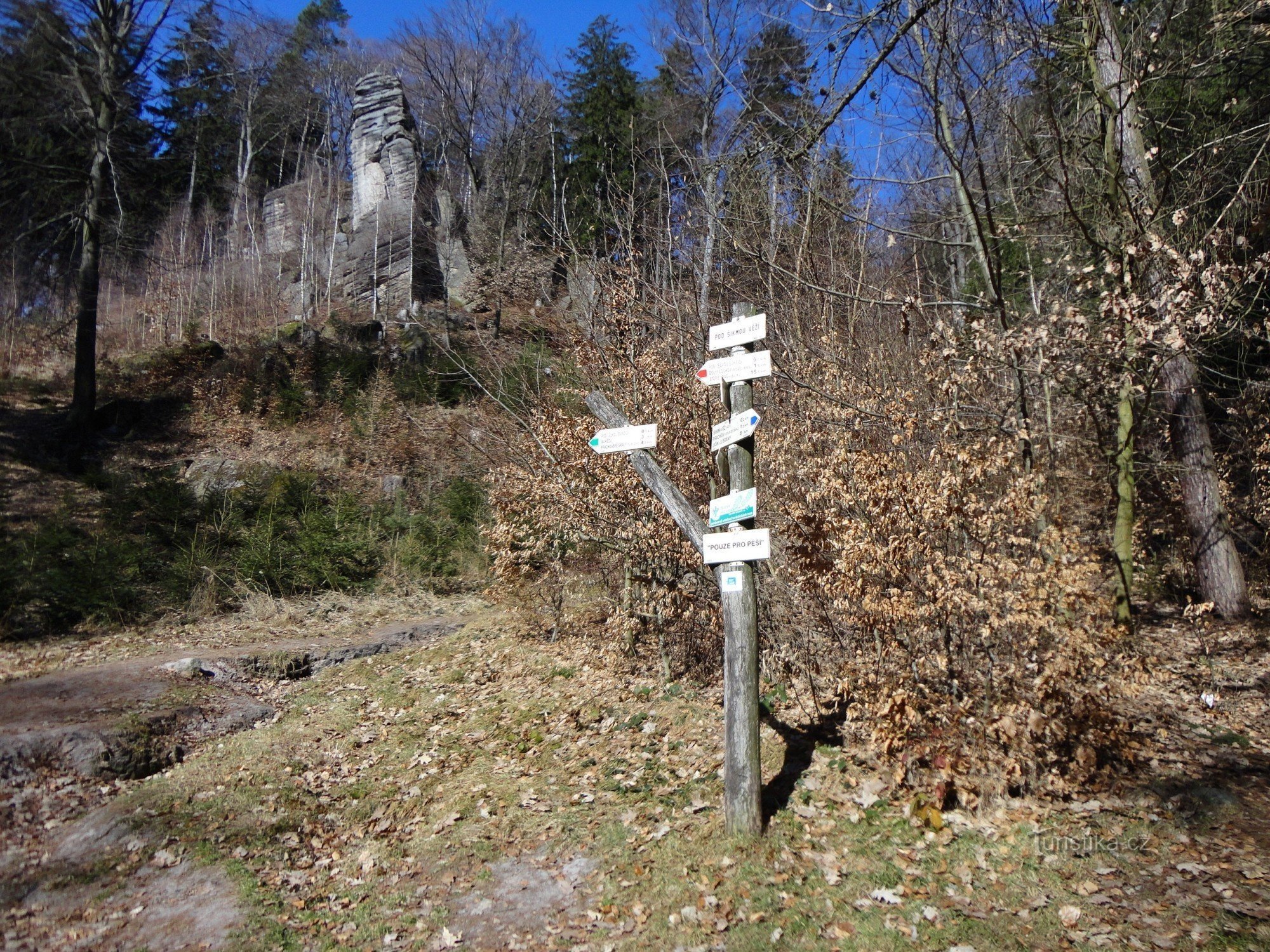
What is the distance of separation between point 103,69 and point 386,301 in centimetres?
1266

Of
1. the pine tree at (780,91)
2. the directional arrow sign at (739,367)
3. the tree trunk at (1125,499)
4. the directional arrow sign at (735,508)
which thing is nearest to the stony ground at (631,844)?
the tree trunk at (1125,499)

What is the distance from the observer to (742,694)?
502cm

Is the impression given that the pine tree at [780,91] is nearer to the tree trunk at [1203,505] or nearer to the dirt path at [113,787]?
the tree trunk at [1203,505]

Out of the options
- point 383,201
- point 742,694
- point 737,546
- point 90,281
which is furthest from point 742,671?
point 383,201

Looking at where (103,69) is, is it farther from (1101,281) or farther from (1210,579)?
(1210,579)

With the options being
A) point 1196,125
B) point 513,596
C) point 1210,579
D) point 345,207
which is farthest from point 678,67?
point 345,207

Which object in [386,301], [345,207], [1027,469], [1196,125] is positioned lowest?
[1027,469]

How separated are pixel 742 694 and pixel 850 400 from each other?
316 cm

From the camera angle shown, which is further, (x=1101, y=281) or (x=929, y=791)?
(x=1101, y=281)

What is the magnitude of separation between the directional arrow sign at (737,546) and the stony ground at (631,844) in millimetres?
1696

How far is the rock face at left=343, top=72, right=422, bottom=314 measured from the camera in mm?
29547

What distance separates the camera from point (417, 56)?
27.2 metres

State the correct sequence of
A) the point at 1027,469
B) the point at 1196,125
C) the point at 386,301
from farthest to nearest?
the point at 386,301 → the point at 1196,125 → the point at 1027,469

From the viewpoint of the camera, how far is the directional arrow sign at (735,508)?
16.1 ft
